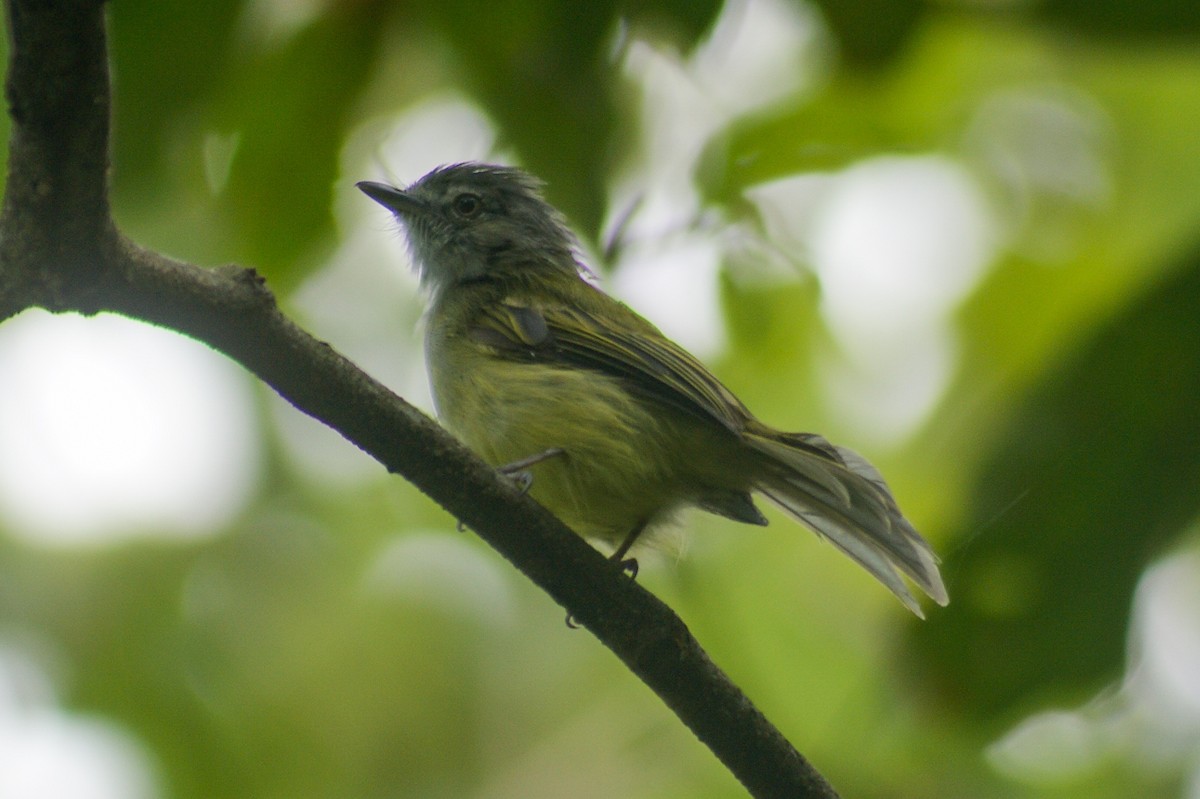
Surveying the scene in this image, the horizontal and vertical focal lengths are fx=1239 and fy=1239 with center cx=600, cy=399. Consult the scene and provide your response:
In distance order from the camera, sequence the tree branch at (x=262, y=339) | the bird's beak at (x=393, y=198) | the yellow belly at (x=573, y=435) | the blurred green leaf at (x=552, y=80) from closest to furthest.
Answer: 1. the tree branch at (x=262, y=339)
2. the blurred green leaf at (x=552, y=80)
3. the yellow belly at (x=573, y=435)
4. the bird's beak at (x=393, y=198)

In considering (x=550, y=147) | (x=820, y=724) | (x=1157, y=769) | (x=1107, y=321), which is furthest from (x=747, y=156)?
(x=1157, y=769)

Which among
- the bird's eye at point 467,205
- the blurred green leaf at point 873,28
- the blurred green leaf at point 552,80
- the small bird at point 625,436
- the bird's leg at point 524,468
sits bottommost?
the bird's leg at point 524,468

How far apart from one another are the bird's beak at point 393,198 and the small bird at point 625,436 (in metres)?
0.80

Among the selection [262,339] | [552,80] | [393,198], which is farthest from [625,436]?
[393,198]

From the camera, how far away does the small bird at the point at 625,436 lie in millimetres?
3572

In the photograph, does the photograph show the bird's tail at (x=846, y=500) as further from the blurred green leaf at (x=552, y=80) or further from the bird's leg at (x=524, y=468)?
the blurred green leaf at (x=552, y=80)

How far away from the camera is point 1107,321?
252 centimetres

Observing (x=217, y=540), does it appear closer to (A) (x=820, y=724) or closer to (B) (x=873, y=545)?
(A) (x=820, y=724)

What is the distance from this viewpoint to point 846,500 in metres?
3.59

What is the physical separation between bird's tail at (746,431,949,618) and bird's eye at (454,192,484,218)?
1.74 m

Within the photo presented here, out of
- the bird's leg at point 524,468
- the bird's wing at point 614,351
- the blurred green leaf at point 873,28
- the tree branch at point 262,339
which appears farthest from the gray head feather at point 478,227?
the blurred green leaf at point 873,28

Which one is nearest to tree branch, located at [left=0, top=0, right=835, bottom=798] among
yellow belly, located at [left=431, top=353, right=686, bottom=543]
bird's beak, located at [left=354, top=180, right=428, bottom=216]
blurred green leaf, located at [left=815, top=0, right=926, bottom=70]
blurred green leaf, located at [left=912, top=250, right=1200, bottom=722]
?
blurred green leaf, located at [left=912, top=250, right=1200, bottom=722]

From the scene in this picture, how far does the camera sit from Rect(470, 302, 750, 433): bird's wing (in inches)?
144

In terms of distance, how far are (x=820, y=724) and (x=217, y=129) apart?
3271mm
